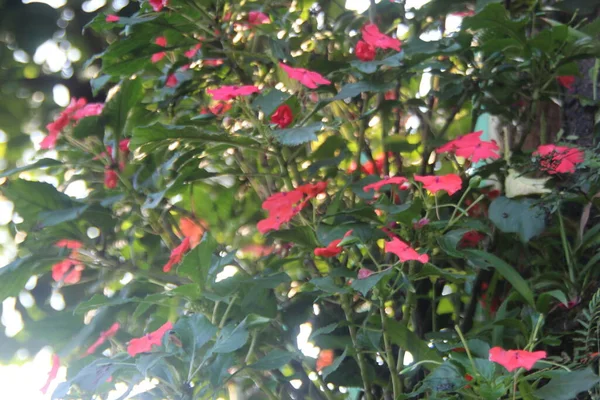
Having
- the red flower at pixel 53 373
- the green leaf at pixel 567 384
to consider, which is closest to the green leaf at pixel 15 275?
the red flower at pixel 53 373

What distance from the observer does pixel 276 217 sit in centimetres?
85

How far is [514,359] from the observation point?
0.66 metres

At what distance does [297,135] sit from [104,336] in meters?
0.44

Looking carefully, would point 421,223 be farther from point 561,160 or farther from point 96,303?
point 96,303

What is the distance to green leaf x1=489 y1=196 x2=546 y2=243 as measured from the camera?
870 mm

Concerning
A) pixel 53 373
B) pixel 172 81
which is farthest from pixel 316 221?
pixel 53 373

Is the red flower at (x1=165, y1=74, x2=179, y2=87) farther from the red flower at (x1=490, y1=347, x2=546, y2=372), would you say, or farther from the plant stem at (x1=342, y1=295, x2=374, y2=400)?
the red flower at (x1=490, y1=347, x2=546, y2=372)

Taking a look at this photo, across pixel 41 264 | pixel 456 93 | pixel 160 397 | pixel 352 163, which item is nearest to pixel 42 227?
pixel 41 264

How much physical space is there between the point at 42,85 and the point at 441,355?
992mm

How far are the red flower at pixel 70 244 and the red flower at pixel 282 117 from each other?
1.10ft

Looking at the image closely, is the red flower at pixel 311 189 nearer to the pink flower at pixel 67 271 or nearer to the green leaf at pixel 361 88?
the green leaf at pixel 361 88

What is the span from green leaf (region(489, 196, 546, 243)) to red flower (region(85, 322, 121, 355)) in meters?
0.56

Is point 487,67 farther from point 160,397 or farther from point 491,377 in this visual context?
point 160,397

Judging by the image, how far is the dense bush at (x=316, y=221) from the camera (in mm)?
785
